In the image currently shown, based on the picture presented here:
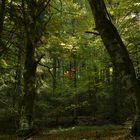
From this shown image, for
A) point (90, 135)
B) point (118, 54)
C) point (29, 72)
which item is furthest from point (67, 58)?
point (118, 54)

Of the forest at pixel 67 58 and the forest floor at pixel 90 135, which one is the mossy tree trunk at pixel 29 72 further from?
the forest floor at pixel 90 135

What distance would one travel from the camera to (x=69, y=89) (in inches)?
1079

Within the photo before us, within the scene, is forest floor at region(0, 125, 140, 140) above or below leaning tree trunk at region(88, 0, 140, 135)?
below

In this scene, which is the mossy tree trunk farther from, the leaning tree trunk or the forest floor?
the leaning tree trunk

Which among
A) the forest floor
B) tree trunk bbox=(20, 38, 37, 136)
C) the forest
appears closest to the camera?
the forest

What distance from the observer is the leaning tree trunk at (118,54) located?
8562 millimetres

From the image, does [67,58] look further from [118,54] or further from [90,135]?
[118,54]

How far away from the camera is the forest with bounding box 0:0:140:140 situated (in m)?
9.30

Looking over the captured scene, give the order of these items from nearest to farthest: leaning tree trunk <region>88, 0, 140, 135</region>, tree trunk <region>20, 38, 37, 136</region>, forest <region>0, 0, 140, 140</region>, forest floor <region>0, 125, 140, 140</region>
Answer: leaning tree trunk <region>88, 0, 140, 135</region>, forest <region>0, 0, 140, 140</region>, forest floor <region>0, 125, 140, 140</region>, tree trunk <region>20, 38, 37, 136</region>

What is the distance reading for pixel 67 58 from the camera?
25672 mm

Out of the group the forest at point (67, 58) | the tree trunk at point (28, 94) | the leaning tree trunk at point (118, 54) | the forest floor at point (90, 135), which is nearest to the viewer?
the leaning tree trunk at point (118, 54)

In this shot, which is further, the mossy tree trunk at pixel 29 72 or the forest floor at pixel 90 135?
the mossy tree trunk at pixel 29 72

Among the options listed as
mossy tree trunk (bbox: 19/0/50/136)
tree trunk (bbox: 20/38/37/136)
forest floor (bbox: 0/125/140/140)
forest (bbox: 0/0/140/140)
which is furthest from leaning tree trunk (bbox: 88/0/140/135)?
tree trunk (bbox: 20/38/37/136)

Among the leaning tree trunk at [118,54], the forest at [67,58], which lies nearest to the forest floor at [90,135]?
the forest at [67,58]
